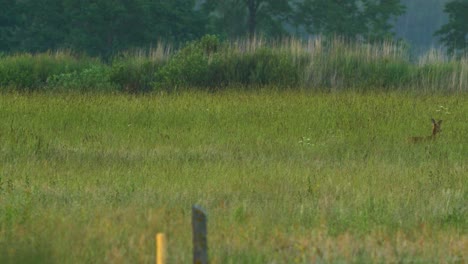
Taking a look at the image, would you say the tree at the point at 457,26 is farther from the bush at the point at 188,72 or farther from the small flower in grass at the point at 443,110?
the small flower in grass at the point at 443,110

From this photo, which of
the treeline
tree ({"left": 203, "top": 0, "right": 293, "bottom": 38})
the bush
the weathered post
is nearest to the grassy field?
the weathered post

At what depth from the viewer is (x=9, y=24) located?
53.6 meters

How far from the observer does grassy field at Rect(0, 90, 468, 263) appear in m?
8.91

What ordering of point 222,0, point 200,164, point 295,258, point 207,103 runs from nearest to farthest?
point 295,258, point 200,164, point 207,103, point 222,0

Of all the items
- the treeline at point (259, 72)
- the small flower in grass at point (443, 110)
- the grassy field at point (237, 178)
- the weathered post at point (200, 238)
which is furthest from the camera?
the treeline at point (259, 72)

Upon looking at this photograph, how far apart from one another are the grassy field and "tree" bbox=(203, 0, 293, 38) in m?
34.5

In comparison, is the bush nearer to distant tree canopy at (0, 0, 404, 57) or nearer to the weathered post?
the weathered post

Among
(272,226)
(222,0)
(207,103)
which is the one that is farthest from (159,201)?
(222,0)

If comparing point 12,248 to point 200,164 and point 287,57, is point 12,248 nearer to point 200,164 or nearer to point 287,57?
point 200,164

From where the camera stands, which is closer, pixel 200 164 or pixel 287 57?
pixel 200 164

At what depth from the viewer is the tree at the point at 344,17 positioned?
189ft

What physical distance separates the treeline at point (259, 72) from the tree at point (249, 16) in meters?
28.0

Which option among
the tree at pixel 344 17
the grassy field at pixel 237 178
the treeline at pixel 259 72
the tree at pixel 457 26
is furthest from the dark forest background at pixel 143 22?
the grassy field at pixel 237 178

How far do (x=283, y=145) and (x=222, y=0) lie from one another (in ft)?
141
